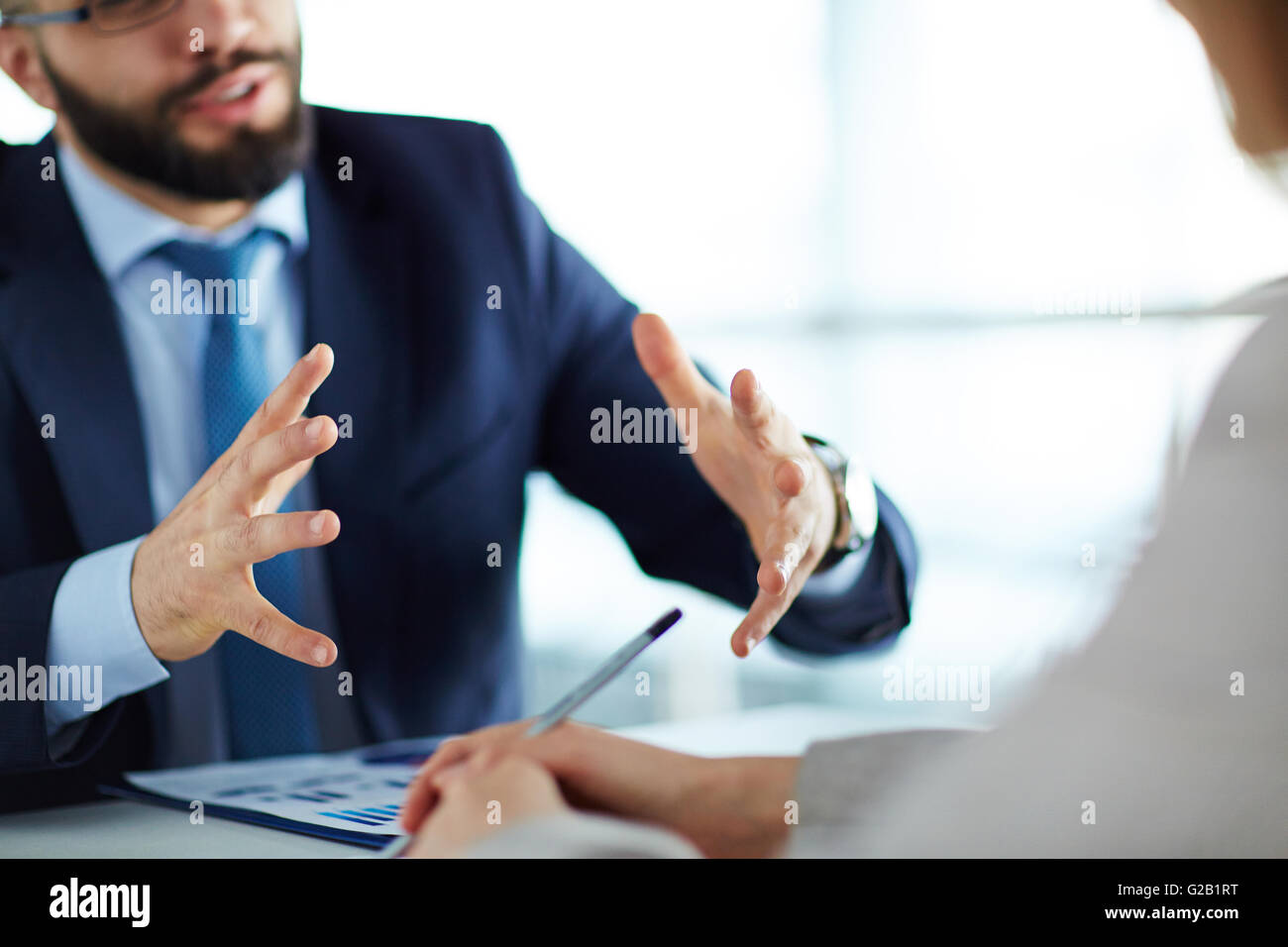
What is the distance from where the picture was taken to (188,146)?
1.03m

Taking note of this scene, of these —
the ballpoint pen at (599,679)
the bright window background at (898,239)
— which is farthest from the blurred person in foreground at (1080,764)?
the bright window background at (898,239)

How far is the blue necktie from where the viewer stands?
99cm

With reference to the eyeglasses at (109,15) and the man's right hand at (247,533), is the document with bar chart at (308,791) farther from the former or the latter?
the eyeglasses at (109,15)

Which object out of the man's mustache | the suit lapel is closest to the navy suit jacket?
the suit lapel

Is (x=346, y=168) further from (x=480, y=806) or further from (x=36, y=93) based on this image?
(x=480, y=806)

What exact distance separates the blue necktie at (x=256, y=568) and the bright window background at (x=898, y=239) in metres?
1.39

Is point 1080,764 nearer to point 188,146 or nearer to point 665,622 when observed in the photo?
point 665,622

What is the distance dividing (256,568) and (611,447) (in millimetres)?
425

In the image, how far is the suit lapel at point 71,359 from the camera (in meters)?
0.91

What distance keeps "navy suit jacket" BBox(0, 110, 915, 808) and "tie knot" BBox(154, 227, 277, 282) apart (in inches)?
2.8

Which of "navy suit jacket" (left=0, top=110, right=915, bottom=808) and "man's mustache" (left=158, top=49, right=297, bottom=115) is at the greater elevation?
"man's mustache" (left=158, top=49, right=297, bottom=115)

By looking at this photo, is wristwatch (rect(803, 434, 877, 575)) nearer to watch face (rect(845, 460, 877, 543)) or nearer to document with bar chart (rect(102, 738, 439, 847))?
watch face (rect(845, 460, 877, 543))

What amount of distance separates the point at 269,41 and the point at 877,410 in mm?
2063

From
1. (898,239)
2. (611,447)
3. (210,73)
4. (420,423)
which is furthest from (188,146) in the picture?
(898,239)
